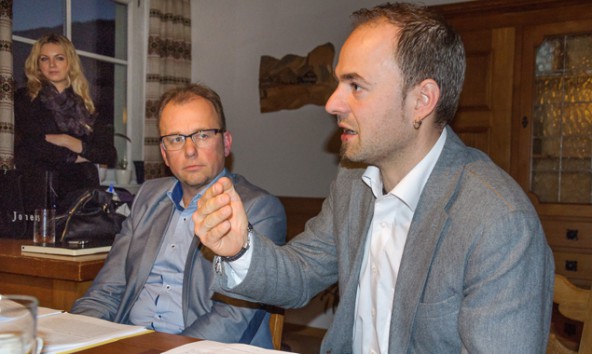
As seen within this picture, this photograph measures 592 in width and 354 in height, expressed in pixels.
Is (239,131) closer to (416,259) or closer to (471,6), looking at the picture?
(471,6)

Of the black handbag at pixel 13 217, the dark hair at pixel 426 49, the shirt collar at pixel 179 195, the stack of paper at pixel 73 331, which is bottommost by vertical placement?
the stack of paper at pixel 73 331

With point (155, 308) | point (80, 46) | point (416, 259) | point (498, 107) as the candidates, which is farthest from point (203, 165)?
point (498, 107)

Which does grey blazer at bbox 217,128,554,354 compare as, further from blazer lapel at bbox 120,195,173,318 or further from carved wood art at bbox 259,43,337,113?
carved wood art at bbox 259,43,337,113

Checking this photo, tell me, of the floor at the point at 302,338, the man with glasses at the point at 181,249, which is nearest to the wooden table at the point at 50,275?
the man with glasses at the point at 181,249

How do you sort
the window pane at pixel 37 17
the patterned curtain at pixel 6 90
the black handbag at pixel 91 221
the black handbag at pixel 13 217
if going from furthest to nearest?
the window pane at pixel 37 17
the patterned curtain at pixel 6 90
the black handbag at pixel 13 217
the black handbag at pixel 91 221

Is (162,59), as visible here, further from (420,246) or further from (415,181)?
(420,246)

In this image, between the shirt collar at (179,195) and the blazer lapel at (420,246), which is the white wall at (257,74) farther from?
the blazer lapel at (420,246)

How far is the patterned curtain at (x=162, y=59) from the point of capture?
4180 mm

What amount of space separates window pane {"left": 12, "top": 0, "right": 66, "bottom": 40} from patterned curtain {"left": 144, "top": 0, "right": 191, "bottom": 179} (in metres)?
0.82

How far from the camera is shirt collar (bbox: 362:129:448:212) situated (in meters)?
1.44

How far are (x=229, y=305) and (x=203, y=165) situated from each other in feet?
1.80

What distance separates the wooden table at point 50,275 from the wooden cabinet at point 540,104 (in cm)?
254

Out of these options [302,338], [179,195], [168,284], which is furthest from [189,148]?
[302,338]

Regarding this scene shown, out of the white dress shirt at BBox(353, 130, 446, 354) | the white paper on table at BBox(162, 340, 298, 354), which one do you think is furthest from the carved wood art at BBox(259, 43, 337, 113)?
the white paper on table at BBox(162, 340, 298, 354)
